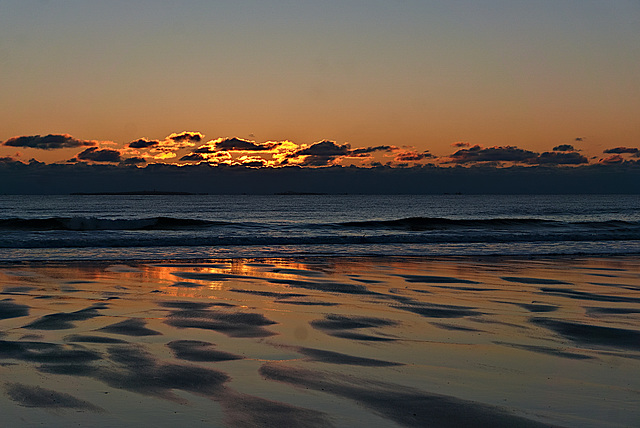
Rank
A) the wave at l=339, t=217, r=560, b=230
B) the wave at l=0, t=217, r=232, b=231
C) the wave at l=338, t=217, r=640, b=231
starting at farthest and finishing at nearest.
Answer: the wave at l=339, t=217, r=560, b=230, the wave at l=338, t=217, r=640, b=231, the wave at l=0, t=217, r=232, b=231

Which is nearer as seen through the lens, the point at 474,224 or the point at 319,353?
the point at 319,353

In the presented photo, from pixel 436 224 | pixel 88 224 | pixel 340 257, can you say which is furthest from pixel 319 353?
pixel 436 224

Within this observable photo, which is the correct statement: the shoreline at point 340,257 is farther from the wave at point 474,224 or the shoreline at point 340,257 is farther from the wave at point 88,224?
the wave at point 88,224

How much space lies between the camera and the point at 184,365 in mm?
5984

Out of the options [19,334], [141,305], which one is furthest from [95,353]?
[141,305]

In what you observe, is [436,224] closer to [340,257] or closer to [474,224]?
[474,224]

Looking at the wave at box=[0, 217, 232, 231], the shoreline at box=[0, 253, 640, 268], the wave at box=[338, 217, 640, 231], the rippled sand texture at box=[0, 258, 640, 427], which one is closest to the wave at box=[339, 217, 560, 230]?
the wave at box=[338, 217, 640, 231]

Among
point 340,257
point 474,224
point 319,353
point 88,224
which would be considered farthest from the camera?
point 474,224

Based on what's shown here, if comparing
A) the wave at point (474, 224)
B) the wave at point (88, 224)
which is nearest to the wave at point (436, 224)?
the wave at point (474, 224)

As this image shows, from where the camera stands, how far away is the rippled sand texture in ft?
15.3

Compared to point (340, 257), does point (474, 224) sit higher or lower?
lower

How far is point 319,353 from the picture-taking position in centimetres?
650

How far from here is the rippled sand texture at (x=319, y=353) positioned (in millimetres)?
4672

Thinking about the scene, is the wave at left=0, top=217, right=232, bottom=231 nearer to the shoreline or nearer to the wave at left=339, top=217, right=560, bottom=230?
the wave at left=339, top=217, right=560, bottom=230
